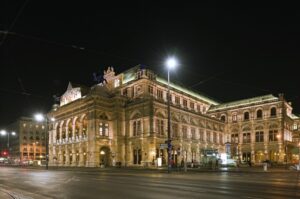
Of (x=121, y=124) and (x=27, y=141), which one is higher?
(x=121, y=124)

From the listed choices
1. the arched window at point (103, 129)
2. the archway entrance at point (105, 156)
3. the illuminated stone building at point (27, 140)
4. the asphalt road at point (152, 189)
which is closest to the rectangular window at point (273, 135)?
the archway entrance at point (105, 156)

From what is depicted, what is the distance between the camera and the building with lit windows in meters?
69.3

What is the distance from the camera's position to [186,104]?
90.3m

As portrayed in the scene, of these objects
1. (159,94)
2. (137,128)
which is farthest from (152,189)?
(159,94)

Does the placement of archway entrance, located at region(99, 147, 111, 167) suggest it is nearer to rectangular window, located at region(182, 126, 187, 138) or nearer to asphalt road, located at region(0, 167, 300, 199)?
rectangular window, located at region(182, 126, 187, 138)

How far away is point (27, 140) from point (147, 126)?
289 feet

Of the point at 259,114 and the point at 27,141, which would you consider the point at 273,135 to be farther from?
the point at 27,141

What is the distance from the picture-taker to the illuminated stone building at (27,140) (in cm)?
13838

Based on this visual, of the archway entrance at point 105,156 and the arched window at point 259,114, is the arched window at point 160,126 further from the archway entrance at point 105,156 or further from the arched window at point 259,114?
the arched window at point 259,114

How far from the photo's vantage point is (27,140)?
14000cm

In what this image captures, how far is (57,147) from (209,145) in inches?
1575

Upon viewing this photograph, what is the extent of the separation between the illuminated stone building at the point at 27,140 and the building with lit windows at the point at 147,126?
56812 millimetres

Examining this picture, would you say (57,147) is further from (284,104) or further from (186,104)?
(284,104)

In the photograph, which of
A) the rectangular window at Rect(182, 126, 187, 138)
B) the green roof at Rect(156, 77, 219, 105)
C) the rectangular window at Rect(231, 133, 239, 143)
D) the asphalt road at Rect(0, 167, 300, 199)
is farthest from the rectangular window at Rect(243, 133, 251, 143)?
the asphalt road at Rect(0, 167, 300, 199)
